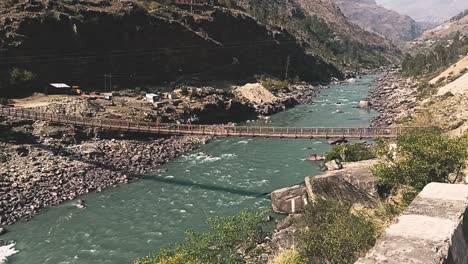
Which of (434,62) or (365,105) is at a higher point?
(434,62)

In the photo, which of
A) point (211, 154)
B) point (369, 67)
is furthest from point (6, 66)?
point (369, 67)

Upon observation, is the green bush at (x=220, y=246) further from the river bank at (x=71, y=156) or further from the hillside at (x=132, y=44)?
the hillside at (x=132, y=44)

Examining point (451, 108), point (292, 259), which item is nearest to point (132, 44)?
point (451, 108)

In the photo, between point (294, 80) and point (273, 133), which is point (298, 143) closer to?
point (273, 133)

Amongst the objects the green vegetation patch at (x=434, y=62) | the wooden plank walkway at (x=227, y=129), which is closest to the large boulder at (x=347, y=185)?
the wooden plank walkway at (x=227, y=129)

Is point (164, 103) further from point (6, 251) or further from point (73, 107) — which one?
point (6, 251)

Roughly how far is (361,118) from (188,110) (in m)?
22.7

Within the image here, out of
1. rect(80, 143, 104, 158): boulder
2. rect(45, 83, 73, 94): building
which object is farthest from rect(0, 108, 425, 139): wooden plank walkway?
rect(45, 83, 73, 94): building

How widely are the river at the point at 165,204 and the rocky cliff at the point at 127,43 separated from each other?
78.8 feet

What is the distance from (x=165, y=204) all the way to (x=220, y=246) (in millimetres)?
12759

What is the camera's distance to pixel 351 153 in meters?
36.3

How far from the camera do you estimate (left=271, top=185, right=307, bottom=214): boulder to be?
90.0 feet

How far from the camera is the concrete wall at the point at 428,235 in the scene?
5.97 m

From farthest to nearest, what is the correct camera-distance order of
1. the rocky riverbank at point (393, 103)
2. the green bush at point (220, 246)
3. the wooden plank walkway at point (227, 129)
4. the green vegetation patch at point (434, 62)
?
the green vegetation patch at point (434, 62) → the rocky riverbank at point (393, 103) → the wooden plank walkway at point (227, 129) → the green bush at point (220, 246)
